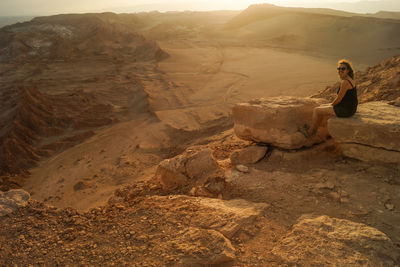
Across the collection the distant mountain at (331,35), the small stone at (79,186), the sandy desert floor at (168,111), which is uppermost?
the distant mountain at (331,35)

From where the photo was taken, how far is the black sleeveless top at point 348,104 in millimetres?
3668

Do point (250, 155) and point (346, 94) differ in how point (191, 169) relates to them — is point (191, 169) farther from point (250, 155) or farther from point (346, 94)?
point (346, 94)

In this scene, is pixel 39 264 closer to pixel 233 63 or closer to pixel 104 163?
pixel 104 163

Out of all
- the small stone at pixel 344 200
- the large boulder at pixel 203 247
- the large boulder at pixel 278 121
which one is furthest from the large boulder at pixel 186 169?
the small stone at pixel 344 200

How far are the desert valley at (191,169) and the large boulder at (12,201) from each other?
→ 0.02 metres

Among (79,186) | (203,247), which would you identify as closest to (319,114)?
(203,247)

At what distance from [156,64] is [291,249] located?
51.9 ft

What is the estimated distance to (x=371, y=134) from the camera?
11.4 ft

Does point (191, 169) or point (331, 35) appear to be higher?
point (331, 35)

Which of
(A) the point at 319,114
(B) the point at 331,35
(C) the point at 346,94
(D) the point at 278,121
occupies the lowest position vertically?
(D) the point at 278,121

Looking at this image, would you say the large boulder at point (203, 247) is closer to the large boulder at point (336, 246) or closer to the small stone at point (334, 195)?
the large boulder at point (336, 246)

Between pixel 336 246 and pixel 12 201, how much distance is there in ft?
13.1

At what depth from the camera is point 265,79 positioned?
1377 centimetres

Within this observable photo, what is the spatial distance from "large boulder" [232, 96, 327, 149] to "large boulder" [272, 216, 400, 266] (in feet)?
5.94
